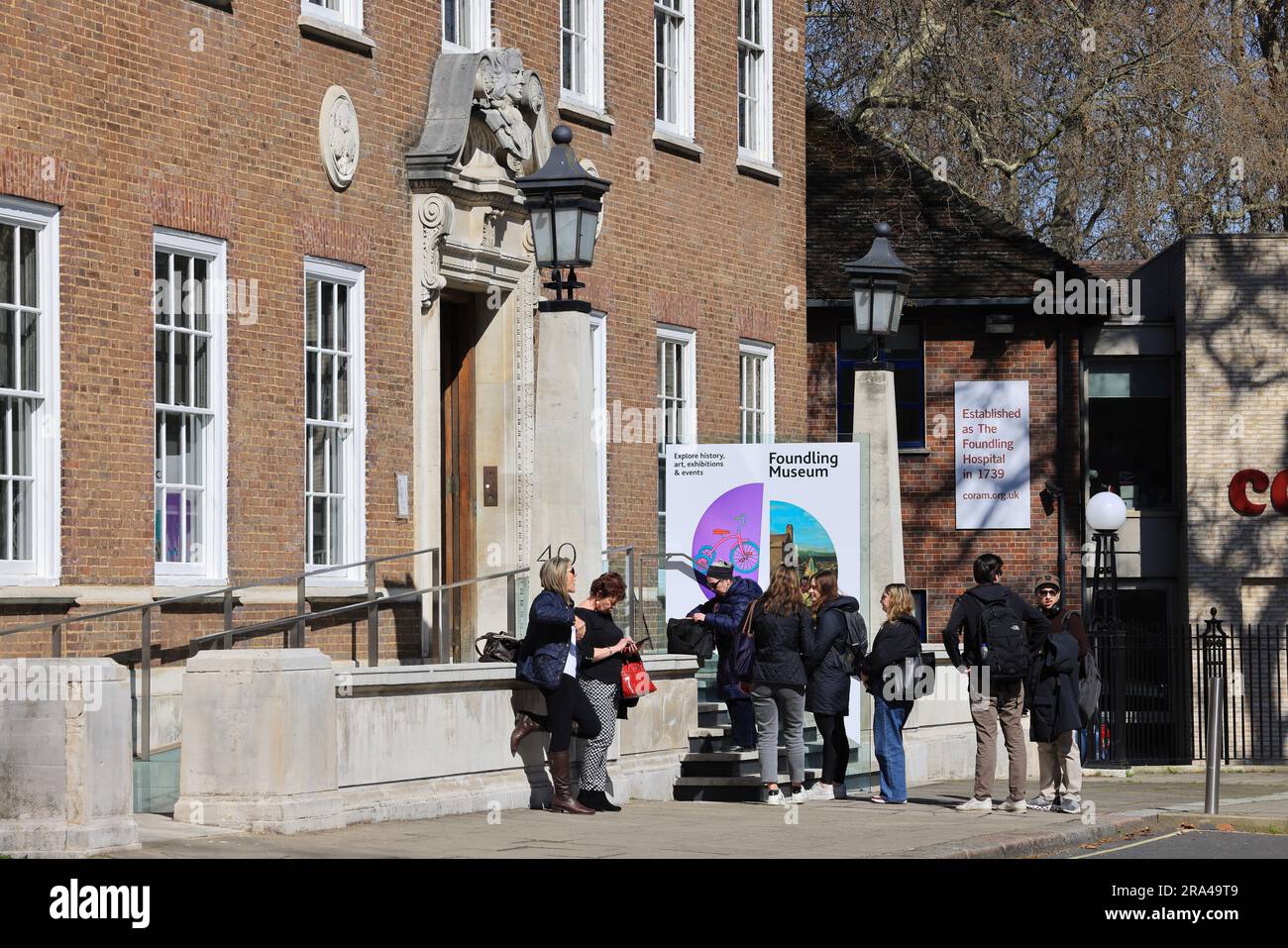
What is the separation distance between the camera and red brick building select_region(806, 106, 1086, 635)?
1332 inches

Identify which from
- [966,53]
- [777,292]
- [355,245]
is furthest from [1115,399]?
[355,245]

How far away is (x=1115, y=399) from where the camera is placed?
35094mm

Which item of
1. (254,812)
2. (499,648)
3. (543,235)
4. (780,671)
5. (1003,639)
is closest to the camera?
(254,812)

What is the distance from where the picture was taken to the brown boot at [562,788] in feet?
50.9

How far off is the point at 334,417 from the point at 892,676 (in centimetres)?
480

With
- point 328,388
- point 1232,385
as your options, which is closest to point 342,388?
point 328,388

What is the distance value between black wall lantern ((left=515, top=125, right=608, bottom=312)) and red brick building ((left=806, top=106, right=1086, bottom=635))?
1795cm

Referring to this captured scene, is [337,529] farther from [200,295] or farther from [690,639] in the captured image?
[690,639]

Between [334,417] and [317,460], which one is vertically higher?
[334,417]

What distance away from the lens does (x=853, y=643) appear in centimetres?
1736

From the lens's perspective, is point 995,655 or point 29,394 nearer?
point 29,394

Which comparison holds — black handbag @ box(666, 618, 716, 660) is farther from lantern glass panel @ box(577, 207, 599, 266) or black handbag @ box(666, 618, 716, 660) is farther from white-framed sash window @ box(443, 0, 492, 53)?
white-framed sash window @ box(443, 0, 492, 53)

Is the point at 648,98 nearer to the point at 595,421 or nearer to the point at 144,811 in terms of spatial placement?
the point at 595,421

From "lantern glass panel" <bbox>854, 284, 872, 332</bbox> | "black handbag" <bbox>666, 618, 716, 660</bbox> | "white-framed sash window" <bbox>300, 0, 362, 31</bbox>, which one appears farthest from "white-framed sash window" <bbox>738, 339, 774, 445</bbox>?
"white-framed sash window" <bbox>300, 0, 362, 31</bbox>
